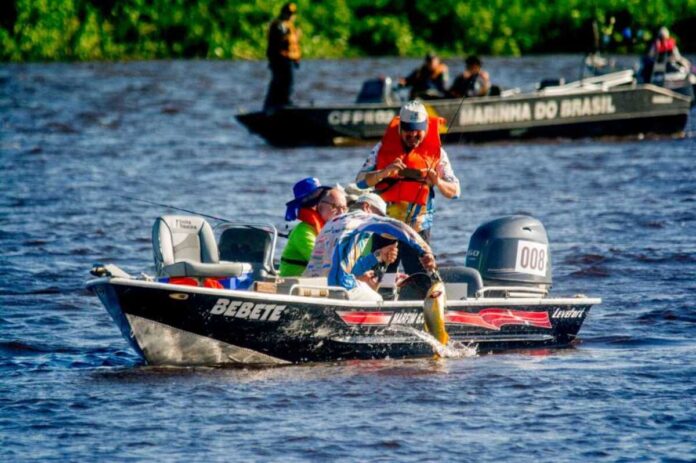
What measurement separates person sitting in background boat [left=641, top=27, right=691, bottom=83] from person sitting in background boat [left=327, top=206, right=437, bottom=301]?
16145mm

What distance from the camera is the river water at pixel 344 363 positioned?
8805mm

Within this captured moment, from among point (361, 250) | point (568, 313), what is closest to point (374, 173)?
point (361, 250)

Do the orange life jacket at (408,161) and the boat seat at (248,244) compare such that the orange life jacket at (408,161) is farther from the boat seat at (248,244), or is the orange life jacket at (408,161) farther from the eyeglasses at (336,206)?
the boat seat at (248,244)

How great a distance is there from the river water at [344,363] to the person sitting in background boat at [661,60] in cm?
115

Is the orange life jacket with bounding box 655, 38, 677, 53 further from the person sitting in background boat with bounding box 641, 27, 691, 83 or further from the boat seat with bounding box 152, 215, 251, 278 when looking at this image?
the boat seat with bounding box 152, 215, 251, 278

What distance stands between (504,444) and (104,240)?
29.7 ft

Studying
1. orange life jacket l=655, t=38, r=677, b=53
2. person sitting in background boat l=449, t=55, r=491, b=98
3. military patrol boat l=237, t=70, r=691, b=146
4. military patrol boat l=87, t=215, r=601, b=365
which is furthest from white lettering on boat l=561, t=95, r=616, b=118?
military patrol boat l=87, t=215, r=601, b=365

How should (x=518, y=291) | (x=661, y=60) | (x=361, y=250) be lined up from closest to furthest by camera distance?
(x=361, y=250)
(x=518, y=291)
(x=661, y=60)

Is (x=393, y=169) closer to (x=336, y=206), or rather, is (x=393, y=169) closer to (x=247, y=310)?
(x=336, y=206)

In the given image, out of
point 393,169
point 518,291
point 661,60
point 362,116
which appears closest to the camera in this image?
point 393,169

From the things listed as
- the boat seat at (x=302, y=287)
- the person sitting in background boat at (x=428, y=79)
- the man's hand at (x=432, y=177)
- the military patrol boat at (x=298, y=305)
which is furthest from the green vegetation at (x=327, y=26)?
the boat seat at (x=302, y=287)

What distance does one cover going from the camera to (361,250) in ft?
34.6

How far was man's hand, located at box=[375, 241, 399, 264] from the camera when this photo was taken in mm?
10789

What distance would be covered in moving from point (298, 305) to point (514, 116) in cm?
1399
